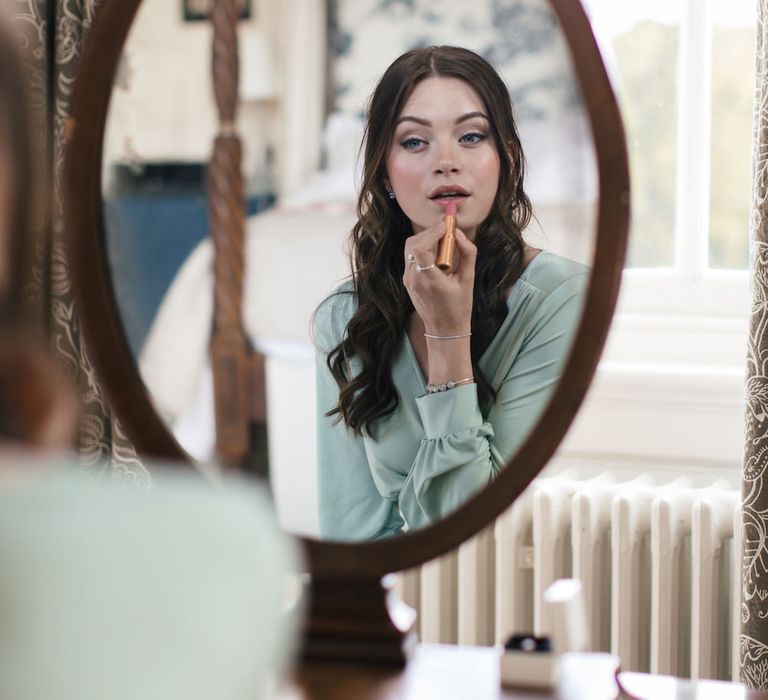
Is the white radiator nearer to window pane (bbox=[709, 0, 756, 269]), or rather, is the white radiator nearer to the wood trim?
window pane (bbox=[709, 0, 756, 269])

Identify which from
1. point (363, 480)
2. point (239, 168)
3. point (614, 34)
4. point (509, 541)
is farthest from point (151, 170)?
point (614, 34)

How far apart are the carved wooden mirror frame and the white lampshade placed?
43 mm

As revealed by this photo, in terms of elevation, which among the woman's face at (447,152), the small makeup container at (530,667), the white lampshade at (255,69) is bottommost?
the small makeup container at (530,667)

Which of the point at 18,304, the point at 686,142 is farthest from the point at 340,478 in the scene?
the point at 686,142

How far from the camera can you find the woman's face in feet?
2.61

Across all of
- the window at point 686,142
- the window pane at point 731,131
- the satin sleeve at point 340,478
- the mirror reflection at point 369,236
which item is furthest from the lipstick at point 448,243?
the window pane at point 731,131

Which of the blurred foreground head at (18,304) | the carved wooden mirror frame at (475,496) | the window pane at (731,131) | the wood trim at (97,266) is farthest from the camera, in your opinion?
the window pane at (731,131)

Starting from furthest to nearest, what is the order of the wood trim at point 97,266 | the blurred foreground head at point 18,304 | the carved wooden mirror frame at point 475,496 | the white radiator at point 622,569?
the white radiator at point 622,569 → the wood trim at point 97,266 → the carved wooden mirror frame at point 475,496 → the blurred foreground head at point 18,304

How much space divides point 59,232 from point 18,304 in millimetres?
884

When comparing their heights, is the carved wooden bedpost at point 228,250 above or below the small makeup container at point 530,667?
above

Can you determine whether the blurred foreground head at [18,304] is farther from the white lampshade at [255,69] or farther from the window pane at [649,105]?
the window pane at [649,105]

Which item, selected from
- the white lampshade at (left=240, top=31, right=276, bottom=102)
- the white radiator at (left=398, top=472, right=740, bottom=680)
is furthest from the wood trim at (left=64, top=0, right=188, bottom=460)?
the white radiator at (left=398, top=472, right=740, bottom=680)

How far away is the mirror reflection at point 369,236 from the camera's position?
2.58ft

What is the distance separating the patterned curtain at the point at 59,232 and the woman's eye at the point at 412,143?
1.84 feet
